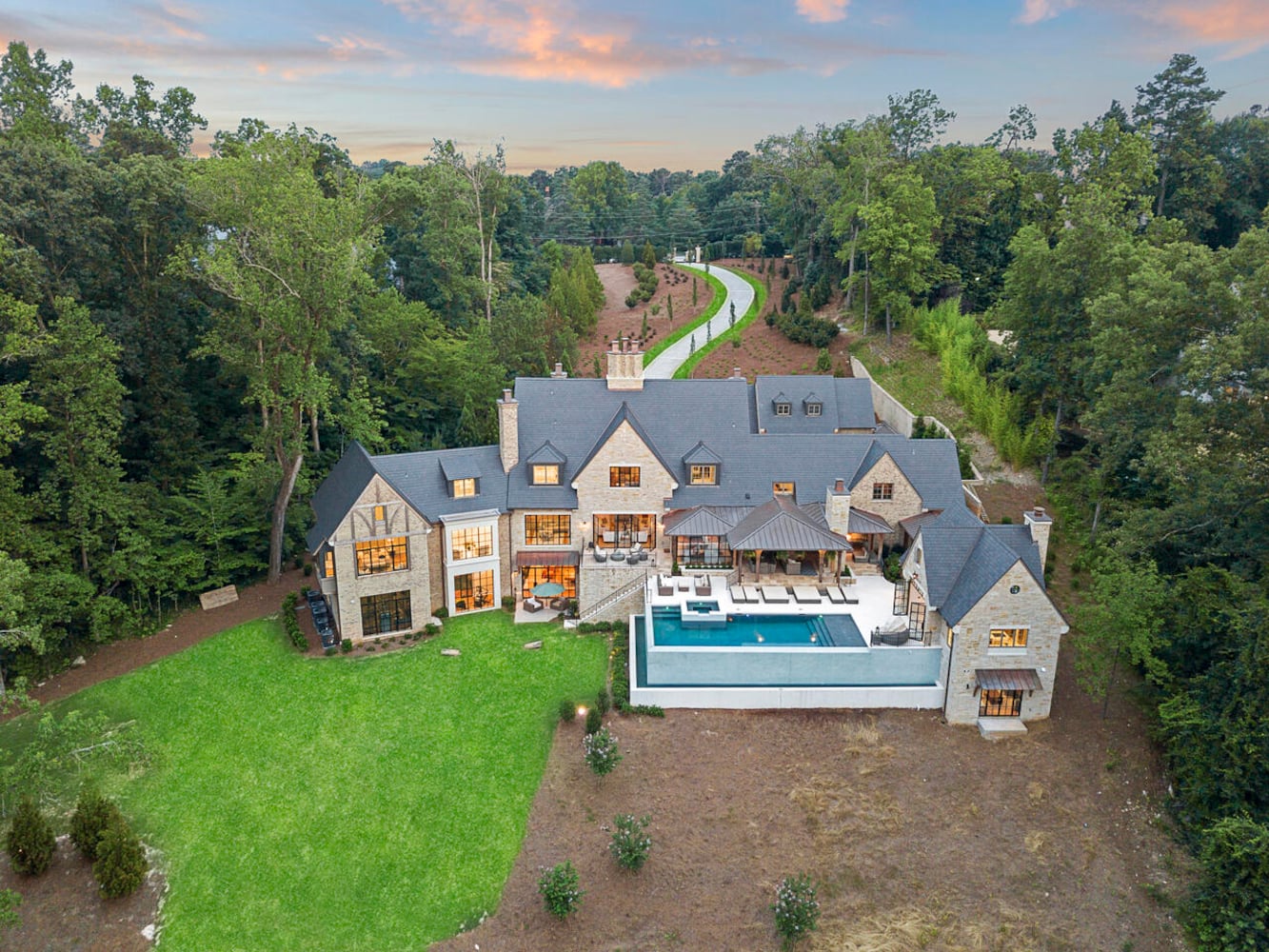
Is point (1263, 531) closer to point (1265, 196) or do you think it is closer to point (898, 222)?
point (898, 222)

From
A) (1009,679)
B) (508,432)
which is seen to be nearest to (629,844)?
(1009,679)

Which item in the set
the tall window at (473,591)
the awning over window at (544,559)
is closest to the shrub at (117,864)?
the tall window at (473,591)

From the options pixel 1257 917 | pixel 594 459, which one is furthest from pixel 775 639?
pixel 1257 917

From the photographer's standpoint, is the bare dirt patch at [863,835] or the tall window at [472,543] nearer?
the bare dirt patch at [863,835]

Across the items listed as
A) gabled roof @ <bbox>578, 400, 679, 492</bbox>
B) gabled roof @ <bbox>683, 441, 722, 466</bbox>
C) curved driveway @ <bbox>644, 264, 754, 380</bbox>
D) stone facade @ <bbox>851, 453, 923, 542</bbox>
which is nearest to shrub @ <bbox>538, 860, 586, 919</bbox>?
gabled roof @ <bbox>578, 400, 679, 492</bbox>

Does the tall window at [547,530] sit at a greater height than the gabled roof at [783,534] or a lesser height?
lesser

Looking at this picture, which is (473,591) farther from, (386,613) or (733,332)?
(733,332)

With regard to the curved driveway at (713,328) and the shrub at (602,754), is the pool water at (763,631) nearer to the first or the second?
the shrub at (602,754)
